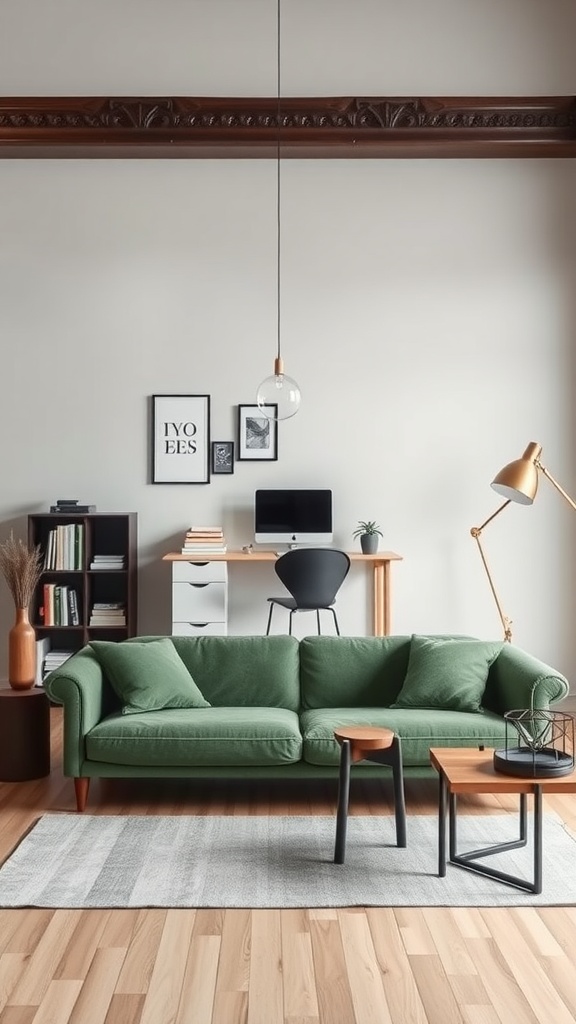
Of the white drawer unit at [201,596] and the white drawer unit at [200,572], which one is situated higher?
the white drawer unit at [200,572]

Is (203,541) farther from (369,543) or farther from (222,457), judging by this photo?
(369,543)

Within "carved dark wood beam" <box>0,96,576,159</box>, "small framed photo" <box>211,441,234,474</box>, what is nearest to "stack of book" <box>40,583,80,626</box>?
"small framed photo" <box>211,441,234,474</box>

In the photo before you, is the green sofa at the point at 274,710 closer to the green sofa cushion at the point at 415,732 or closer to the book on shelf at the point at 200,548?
the green sofa cushion at the point at 415,732

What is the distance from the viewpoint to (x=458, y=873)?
3562 mm

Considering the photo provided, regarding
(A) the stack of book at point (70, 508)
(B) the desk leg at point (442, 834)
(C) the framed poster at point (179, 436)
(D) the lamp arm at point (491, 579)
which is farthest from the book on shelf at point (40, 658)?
(B) the desk leg at point (442, 834)

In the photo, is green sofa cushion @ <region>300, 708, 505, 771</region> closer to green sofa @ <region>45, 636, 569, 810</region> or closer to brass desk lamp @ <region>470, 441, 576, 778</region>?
green sofa @ <region>45, 636, 569, 810</region>

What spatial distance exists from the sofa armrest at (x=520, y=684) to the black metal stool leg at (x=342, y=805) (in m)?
Result: 0.92

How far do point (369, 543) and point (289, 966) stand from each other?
4.06 metres

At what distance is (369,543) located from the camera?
22.1 ft

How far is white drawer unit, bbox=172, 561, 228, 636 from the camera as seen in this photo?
6562 millimetres

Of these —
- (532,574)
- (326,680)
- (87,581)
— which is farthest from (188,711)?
(532,574)

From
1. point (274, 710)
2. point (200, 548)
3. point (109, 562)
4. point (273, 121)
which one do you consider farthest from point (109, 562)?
point (273, 121)

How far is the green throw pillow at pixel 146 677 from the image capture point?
4547 millimetres

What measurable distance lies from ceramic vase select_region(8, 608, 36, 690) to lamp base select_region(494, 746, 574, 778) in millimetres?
2416
